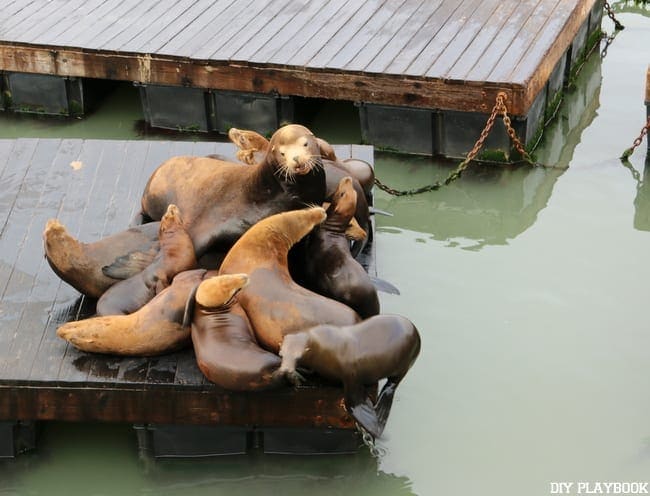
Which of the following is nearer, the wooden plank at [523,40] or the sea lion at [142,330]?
the sea lion at [142,330]

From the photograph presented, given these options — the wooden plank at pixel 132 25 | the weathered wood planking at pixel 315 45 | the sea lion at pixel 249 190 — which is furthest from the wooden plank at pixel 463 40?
the sea lion at pixel 249 190

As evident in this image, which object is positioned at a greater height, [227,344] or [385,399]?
[227,344]

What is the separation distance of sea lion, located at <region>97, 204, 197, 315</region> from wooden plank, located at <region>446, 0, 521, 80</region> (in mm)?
2581

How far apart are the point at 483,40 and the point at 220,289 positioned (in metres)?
3.73

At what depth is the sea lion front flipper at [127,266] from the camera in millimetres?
4617

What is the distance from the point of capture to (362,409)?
406 centimetres

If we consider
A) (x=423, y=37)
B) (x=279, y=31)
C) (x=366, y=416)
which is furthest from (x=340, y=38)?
(x=366, y=416)

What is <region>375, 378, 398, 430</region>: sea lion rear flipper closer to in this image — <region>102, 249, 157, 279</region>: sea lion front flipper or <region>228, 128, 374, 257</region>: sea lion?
<region>228, 128, 374, 257</region>: sea lion

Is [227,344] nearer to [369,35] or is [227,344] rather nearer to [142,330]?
[142,330]

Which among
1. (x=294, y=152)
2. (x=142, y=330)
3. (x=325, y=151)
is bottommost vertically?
(x=142, y=330)

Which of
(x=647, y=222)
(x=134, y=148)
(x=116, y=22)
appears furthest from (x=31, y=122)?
(x=647, y=222)

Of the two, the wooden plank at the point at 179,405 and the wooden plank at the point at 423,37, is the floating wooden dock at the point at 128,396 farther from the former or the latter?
the wooden plank at the point at 423,37

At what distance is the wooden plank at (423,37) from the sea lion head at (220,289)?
3.02m

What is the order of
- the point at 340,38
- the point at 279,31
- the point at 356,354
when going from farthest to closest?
the point at 279,31 → the point at 340,38 → the point at 356,354
